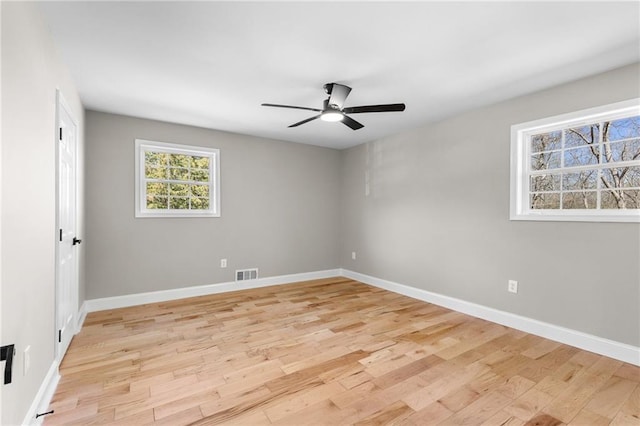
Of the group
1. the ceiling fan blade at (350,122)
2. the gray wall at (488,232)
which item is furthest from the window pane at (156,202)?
the gray wall at (488,232)

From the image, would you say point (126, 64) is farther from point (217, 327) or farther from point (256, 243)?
point (256, 243)

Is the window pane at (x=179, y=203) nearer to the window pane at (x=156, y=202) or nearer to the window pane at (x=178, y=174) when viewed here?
the window pane at (x=156, y=202)

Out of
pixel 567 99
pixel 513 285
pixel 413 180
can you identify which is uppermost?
pixel 567 99

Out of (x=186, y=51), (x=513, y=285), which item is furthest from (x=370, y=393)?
(x=186, y=51)

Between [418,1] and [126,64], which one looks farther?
[126,64]

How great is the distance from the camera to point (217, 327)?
3.14 metres

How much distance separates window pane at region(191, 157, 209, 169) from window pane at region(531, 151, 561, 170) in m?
4.17

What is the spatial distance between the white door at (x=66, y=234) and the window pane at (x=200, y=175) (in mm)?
1562

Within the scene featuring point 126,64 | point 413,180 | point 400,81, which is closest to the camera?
point 126,64

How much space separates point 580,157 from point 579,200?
41cm

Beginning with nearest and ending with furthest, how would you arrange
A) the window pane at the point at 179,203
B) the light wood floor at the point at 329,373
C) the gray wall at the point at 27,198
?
the gray wall at the point at 27,198 → the light wood floor at the point at 329,373 → the window pane at the point at 179,203

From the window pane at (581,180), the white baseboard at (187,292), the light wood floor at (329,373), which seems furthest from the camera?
the white baseboard at (187,292)

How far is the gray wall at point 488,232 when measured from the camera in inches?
101

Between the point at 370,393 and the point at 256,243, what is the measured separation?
3212 millimetres
